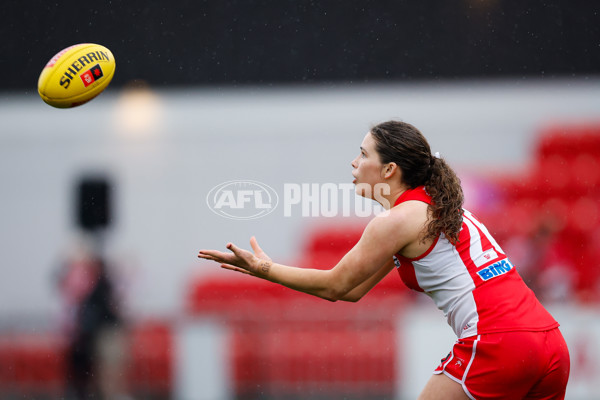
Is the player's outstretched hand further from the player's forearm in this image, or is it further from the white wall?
the white wall

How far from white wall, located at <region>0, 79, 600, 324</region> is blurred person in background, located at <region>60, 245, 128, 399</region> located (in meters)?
0.44

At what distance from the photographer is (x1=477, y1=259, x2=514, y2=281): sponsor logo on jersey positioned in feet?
6.24

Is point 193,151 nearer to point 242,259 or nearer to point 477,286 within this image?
Result: point 242,259

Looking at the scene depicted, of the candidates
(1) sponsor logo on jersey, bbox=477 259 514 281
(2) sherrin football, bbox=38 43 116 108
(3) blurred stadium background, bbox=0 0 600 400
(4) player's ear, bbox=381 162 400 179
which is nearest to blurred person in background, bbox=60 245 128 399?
(3) blurred stadium background, bbox=0 0 600 400

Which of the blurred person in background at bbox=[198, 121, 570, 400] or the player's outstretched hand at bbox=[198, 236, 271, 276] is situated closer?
the blurred person in background at bbox=[198, 121, 570, 400]

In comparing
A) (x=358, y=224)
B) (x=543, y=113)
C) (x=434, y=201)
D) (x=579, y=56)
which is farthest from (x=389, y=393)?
(x=434, y=201)

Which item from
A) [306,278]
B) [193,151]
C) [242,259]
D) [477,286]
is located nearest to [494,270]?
[477,286]

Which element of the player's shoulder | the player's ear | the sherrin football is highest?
the sherrin football

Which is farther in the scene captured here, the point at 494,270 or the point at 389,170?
the point at 389,170

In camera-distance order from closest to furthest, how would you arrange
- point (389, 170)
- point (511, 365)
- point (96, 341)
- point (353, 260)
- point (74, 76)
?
point (511, 365) → point (353, 260) → point (389, 170) → point (74, 76) → point (96, 341)

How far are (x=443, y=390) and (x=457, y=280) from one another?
13.0 inches

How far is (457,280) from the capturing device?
1.92m

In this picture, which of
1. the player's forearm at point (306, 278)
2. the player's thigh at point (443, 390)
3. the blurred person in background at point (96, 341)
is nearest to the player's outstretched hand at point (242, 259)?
the player's forearm at point (306, 278)

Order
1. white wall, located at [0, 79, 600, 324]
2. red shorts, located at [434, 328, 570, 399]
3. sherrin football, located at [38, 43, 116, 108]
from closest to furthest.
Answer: red shorts, located at [434, 328, 570, 399], sherrin football, located at [38, 43, 116, 108], white wall, located at [0, 79, 600, 324]
